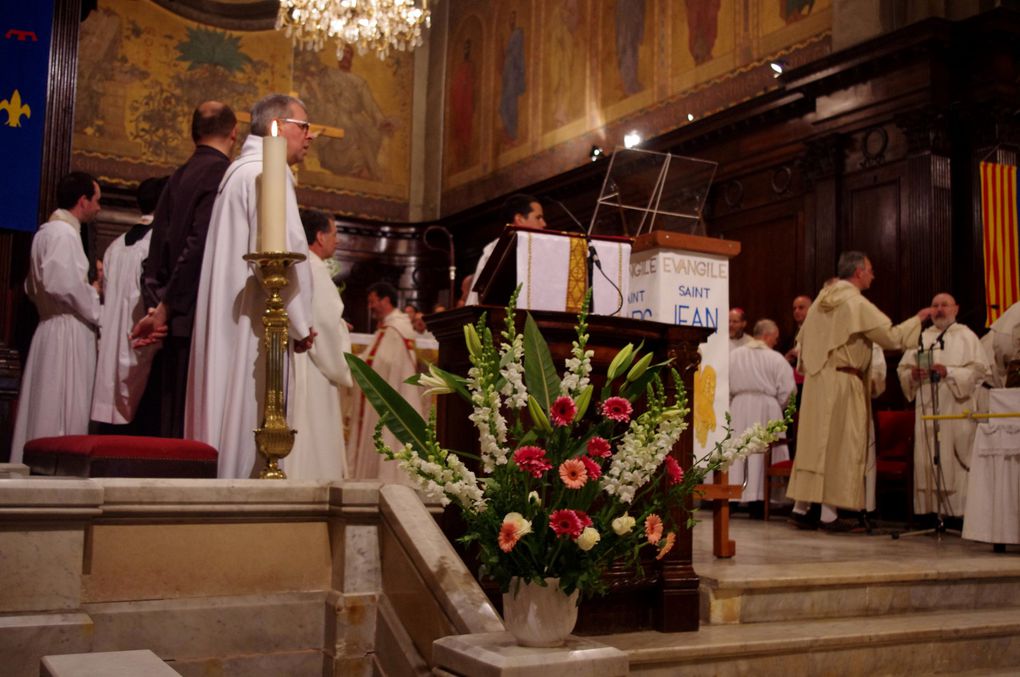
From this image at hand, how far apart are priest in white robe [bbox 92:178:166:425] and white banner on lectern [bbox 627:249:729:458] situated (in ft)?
7.26

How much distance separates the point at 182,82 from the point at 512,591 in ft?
47.6

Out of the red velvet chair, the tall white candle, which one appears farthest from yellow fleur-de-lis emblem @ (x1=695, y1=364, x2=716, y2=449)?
the red velvet chair

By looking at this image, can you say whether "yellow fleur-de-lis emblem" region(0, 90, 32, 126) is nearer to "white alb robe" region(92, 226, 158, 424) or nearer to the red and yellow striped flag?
"white alb robe" region(92, 226, 158, 424)

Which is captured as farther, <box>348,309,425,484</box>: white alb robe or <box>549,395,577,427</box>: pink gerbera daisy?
<box>348,309,425,484</box>: white alb robe

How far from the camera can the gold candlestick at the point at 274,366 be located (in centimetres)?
349

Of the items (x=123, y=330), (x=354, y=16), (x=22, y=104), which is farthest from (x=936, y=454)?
(x=354, y=16)

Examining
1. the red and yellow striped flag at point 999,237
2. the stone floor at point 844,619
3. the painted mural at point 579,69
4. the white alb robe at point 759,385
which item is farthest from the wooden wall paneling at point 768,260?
the stone floor at point 844,619

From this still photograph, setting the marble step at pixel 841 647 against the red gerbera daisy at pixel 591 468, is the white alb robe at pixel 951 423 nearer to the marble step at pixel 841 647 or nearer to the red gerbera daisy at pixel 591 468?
the marble step at pixel 841 647

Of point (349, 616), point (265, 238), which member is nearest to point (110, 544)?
point (349, 616)

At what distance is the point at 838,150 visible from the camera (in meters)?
9.91

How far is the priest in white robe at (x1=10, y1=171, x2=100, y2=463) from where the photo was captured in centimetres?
530

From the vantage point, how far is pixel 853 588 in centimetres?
446

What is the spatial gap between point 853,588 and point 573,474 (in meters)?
2.39

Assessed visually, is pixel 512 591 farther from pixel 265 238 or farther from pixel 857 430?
pixel 857 430
